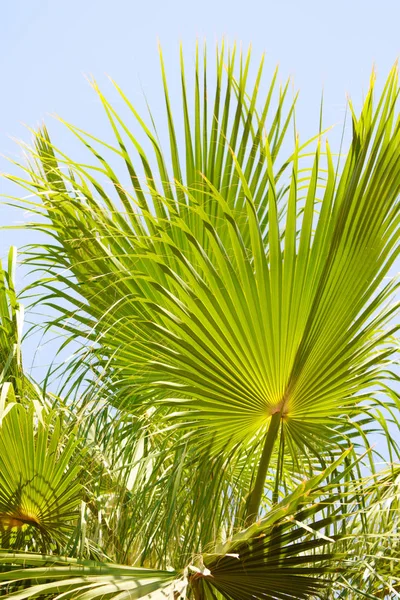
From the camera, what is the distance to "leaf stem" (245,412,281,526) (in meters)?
2.20

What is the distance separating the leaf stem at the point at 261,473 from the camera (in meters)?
2.20

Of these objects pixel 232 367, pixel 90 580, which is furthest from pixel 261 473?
pixel 90 580

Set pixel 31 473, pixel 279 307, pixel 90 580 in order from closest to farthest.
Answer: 1. pixel 90 580
2. pixel 279 307
3. pixel 31 473

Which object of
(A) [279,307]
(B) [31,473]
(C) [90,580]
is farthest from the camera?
(B) [31,473]

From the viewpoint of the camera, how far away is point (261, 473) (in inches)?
87.1

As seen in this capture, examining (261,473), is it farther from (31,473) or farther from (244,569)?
(31,473)

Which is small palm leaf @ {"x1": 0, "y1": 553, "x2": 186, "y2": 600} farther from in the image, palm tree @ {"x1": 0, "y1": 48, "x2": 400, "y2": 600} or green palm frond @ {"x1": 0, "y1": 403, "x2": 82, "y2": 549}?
green palm frond @ {"x1": 0, "y1": 403, "x2": 82, "y2": 549}

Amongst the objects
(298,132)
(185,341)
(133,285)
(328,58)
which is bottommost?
(185,341)

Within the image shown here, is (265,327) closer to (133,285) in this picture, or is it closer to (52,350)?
(133,285)

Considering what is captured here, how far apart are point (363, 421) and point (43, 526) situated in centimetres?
108

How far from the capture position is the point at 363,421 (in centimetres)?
273

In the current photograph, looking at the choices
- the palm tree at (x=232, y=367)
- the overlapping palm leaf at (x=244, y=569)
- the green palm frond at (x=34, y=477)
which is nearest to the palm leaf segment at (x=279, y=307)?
the palm tree at (x=232, y=367)

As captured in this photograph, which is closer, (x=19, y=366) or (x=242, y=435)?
(x=242, y=435)

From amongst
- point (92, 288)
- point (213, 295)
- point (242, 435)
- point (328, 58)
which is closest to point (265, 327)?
point (213, 295)
